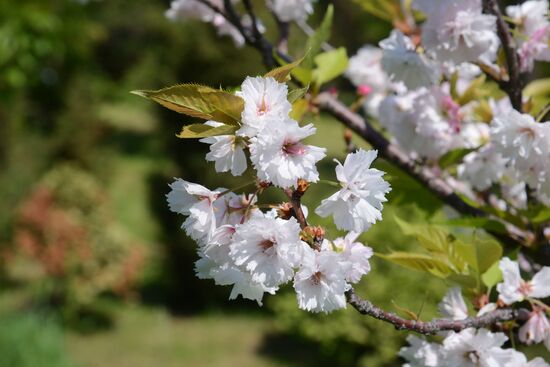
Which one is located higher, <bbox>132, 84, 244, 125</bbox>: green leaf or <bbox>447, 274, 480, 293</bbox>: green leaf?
<bbox>132, 84, 244, 125</bbox>: green leaf

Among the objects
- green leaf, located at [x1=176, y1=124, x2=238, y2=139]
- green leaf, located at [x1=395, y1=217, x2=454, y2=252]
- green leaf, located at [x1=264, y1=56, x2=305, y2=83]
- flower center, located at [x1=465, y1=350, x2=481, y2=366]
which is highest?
green leaf, located at [x1=264, y1=56, x2=305, y2=83]

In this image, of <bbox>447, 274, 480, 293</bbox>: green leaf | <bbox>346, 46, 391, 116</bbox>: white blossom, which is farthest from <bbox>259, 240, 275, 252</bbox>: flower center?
<bbox>346, 46, 391, 116</bbox>: white blossom

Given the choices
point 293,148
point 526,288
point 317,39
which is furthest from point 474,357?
point 317,39

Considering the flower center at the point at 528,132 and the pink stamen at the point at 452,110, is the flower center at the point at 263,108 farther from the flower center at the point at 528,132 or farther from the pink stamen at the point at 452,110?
the pink stamen at the point at 452,110

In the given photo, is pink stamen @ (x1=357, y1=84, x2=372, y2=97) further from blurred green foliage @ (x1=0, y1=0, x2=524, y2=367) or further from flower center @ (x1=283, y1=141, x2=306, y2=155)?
flower center @ (x1=283, y1=141, x2=306, y2=155)

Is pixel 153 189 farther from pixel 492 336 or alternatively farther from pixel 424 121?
pixel 492 336

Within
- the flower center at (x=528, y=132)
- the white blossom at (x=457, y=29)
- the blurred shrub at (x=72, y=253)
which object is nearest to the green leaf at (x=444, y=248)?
the flower center at (x=528, y=132)
